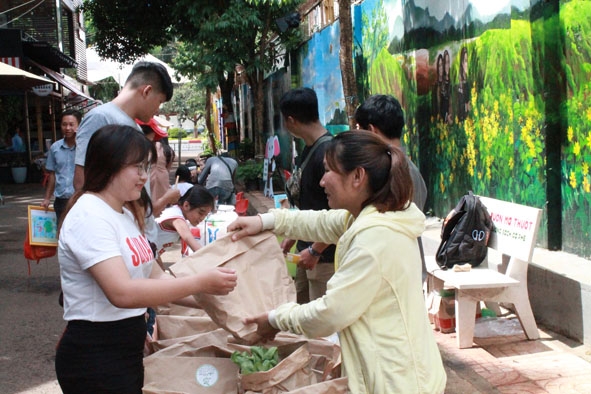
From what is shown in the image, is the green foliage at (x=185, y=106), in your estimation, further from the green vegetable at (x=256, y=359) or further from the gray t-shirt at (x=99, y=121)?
the green vegetable at (x=256, y=359)

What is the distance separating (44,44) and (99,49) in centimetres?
231

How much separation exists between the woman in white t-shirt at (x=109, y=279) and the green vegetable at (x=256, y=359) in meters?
0.34

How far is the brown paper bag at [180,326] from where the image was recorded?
10.5ft

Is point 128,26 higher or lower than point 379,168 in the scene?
higher

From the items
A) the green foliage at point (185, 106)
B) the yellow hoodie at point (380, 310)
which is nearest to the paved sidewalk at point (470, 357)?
the yellow hoodie at point (380, 310)

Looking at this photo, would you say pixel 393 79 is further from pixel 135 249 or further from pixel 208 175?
pixel 135 249

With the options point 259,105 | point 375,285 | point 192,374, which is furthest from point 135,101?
point 259,105

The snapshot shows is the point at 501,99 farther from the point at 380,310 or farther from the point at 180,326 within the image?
the point at 380,310

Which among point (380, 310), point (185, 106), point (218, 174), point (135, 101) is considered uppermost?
point (185, 106)

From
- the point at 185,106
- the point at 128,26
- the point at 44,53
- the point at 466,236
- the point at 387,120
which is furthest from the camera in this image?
the point at 185,106

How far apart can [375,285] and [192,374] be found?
983 millimetres

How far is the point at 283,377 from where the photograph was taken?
2.62 metres

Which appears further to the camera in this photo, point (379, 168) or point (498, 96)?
point (498, 96)

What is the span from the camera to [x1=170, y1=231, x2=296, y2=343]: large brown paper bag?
2.66 metres
